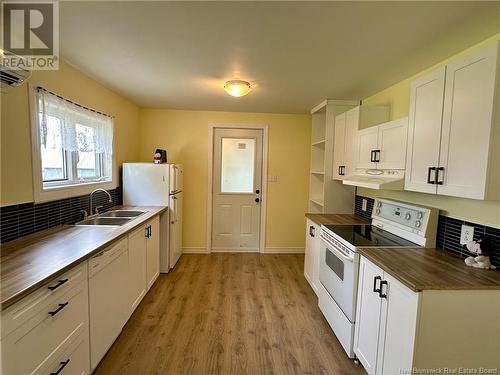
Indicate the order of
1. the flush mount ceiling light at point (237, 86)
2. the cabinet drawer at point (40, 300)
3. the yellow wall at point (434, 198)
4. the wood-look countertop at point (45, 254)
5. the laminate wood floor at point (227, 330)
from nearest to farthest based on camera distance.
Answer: the cabinet drawer at point (40, 300) < the wood-look countertop at point (45, 254) < the yellow wall at point (434, 198) < the laminate wood floor at point (227, 330) < the flush mount ceiling light at point (237, 86)

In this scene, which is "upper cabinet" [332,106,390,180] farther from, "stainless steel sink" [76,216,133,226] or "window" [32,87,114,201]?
"window" [32,87,114,201]

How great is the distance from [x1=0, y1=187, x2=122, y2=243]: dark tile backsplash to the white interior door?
2090 mm

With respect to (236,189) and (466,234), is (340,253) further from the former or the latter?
(236,189)

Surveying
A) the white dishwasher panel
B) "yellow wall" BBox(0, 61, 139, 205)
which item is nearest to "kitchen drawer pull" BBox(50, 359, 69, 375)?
the white dishwasher panel

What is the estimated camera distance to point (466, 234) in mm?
1733

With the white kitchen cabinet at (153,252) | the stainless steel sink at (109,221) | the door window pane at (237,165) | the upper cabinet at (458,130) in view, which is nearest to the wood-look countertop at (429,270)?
the upper cabinet at (458,130)

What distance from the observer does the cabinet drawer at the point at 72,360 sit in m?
1.32

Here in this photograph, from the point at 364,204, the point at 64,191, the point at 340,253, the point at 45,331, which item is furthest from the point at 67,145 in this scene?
the point at 364,204

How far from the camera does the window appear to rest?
1.98 metres

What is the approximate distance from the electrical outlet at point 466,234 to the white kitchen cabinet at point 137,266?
2.63 m

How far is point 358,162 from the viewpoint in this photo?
2732mm

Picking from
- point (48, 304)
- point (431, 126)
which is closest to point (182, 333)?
point (48, 304)

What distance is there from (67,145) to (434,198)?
3.21m

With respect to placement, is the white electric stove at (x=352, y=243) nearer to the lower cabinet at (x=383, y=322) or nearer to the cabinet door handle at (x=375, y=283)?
the lower cabinet at (x=383, y=322)
